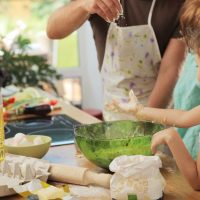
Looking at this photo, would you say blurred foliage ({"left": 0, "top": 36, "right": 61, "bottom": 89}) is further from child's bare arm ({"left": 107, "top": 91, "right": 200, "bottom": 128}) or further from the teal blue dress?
child's bare arm ({"left": 107, "top": 91, "right": 200, "bottom": 128})

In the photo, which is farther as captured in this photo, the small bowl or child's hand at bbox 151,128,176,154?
the small bowl

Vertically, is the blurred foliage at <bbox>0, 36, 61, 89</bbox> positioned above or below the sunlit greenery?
below

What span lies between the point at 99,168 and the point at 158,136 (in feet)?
0.64

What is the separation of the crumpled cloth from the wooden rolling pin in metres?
0.09

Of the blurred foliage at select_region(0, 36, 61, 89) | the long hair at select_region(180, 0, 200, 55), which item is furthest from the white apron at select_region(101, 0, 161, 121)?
the blurred foliage at select_region(0, 36, 61, 89)

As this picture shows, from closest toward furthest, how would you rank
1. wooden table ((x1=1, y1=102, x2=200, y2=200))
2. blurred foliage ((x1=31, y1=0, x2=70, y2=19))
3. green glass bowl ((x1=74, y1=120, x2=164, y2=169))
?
wooden table ((x1=1, y1=102, x2=200, y2=200)) → green glass bowl ((x1=74, y1=120, x2=164, y2=169)) → blurred foliage ((x1=31, y1=0, x2=70, y2=19))

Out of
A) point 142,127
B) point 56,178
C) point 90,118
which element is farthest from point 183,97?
point 56,178

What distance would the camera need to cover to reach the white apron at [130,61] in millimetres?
1850

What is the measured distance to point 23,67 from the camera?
334 cm

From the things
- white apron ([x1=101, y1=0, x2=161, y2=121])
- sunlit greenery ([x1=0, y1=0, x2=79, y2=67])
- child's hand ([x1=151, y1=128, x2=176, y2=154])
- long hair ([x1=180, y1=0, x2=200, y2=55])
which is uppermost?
sunlit greenery ([x1=0, y1=0, x2=79, y2=67])

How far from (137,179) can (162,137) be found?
206 mm

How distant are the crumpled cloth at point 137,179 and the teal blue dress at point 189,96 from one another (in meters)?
0.47

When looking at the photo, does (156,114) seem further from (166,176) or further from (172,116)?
(166,176)

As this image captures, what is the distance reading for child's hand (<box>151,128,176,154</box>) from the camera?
114cm
